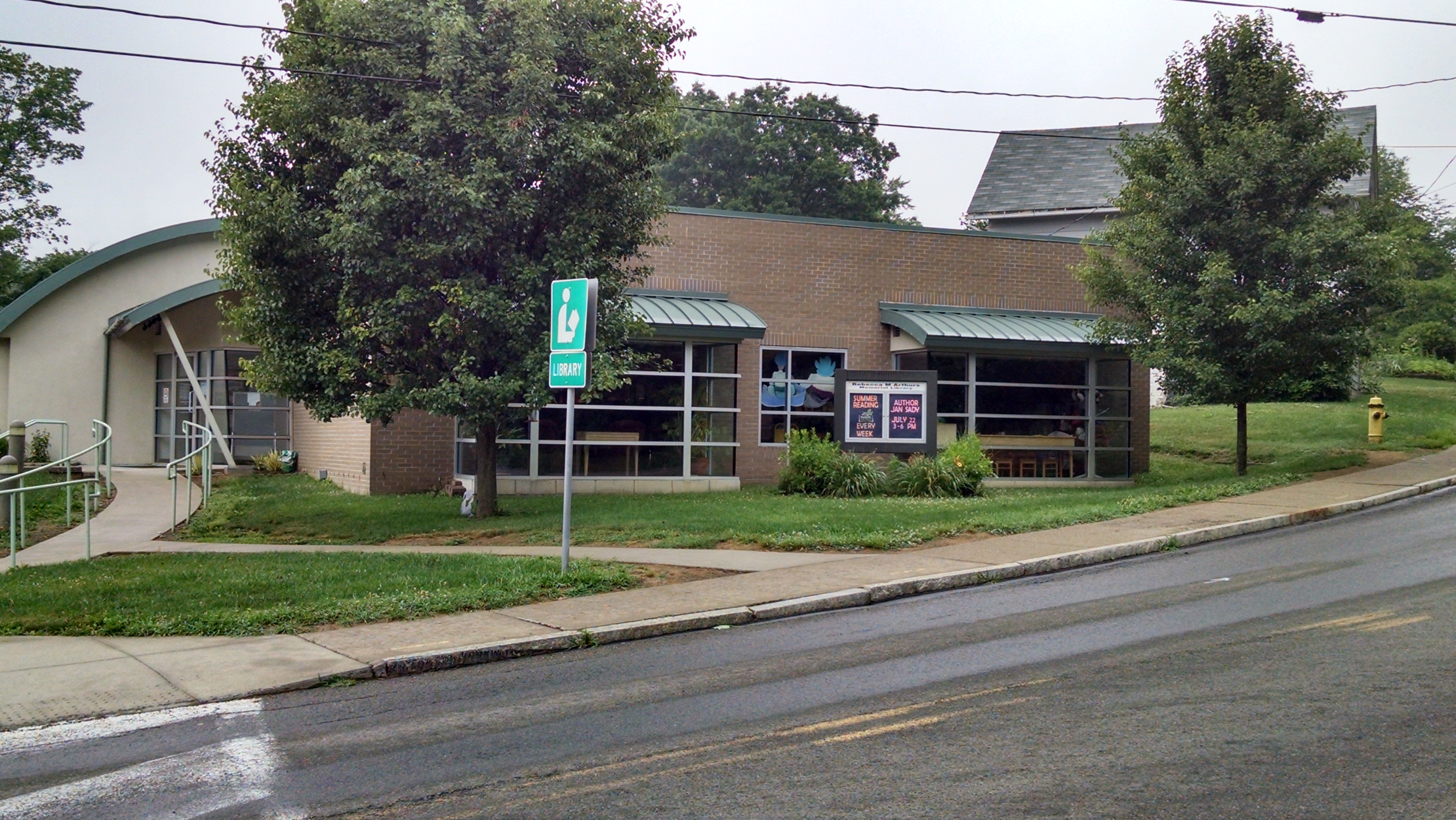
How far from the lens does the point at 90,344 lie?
86.5ft

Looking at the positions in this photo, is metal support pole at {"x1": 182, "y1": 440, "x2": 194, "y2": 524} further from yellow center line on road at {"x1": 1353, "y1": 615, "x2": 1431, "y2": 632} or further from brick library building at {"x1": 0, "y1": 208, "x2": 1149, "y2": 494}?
yellow center line on road at {"x1": 1353, "y1": 615, "x2": 1431, "y2": 632}

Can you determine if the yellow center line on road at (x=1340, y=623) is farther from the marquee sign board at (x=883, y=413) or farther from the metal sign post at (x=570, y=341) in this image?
the marquee sign board at (x=883, y=413)

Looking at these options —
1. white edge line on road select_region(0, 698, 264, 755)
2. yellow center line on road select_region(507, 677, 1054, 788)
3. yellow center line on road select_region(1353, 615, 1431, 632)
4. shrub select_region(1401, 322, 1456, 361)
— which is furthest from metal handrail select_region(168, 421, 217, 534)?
shrub select_region(1401, 322, 1456, 361)

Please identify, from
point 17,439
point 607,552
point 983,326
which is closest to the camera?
point 607,552

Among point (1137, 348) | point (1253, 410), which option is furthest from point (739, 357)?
point (1253, 410)

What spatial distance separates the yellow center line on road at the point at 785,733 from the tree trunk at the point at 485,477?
10.7m

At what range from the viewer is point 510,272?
49.5 ft

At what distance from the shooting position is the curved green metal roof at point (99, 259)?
25047 mm

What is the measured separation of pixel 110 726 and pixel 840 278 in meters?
17.5

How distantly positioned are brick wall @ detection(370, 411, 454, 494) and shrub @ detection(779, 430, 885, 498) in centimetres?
588

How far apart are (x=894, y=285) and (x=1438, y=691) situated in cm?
1708

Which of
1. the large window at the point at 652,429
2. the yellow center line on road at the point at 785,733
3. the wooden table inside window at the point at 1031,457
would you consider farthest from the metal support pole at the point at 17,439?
the wooden table inside window at the point at 1031,457

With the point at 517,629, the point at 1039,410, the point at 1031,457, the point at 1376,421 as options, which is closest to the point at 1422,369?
the point at 1376,421

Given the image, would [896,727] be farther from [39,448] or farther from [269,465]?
[39,448]
